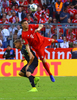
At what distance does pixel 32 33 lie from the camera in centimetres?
926

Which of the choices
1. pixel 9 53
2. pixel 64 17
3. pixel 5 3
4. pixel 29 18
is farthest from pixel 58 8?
pixel 9 53

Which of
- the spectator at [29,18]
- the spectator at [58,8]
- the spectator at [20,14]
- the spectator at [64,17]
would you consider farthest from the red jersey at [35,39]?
the spectator at [20,14]

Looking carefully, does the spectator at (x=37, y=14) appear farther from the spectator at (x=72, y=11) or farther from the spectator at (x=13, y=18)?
the spectator at (x=72, y=11)

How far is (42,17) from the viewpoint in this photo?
16844 mm

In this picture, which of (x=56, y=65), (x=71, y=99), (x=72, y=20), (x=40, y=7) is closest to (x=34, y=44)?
(x=71, y=99)

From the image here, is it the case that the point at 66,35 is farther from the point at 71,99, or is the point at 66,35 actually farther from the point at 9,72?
the point at 71,99

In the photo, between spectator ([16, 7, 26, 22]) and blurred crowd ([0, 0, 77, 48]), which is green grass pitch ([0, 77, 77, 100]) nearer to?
blurred crowd ([0, 0, 77, 48])

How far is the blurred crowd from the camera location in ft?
50.6

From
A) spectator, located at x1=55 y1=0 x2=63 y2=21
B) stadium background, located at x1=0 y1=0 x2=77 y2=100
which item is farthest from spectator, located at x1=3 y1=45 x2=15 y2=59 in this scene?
spectator, located at x1=55 y1=0 x2=63 y2=21

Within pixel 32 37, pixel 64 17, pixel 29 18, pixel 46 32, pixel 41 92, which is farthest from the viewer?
pixel 64 17

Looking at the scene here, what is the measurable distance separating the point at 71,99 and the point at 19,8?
11.4 metres

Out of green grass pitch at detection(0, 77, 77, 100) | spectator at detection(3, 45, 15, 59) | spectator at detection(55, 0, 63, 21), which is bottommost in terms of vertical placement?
spectator at detection(3, 45, 15, 59)

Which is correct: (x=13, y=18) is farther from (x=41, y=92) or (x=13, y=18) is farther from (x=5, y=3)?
(x=41, y=92)

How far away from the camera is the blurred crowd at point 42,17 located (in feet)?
50.6
